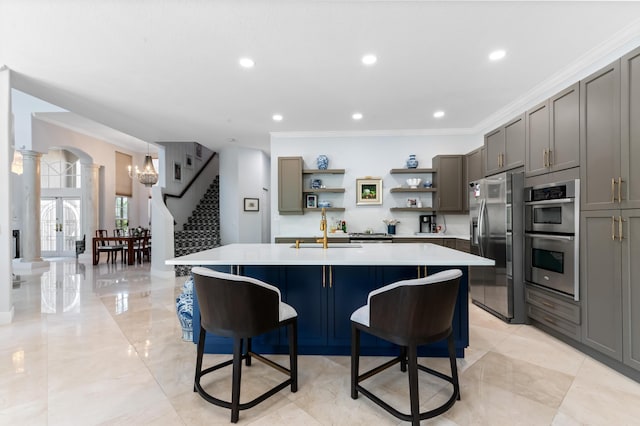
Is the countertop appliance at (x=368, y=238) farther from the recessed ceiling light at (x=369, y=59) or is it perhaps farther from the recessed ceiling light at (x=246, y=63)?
the recessed ceiling light at (x=246, y=63)

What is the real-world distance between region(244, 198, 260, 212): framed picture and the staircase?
1.03 metres

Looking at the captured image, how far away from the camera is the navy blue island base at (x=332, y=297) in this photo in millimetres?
2410

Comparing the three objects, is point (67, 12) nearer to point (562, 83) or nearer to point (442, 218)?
point (562, 83)

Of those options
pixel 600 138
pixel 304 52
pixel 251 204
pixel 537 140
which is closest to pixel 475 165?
pixel 537 140

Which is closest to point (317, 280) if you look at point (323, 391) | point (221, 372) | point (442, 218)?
point (323, 391)

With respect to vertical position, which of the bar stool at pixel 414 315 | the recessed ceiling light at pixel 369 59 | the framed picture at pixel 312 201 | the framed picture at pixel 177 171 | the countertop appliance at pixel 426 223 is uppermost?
the recessed ceiling light at pixel 369 59

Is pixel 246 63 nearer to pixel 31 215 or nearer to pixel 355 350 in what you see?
pixel 355 350

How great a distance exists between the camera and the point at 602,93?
92.2 inches

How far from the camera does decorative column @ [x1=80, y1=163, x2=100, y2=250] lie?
→ 866 cm

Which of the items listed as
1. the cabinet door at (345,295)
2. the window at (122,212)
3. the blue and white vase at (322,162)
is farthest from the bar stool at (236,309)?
the window at (122,212)

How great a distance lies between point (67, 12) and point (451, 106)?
4250 millimetres

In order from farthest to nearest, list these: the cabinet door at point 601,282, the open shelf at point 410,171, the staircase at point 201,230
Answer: the staircase at point 201,230 < the open shelf at point 410,171 < the cabinet door at point 601,282

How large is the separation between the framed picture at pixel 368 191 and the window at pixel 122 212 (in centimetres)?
843

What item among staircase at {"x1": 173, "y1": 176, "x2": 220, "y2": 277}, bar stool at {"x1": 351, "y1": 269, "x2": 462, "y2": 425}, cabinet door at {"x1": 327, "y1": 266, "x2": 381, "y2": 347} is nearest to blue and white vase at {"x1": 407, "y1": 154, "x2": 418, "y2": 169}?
cabinet door at {"x1": 327, "y1": 266, "x2": 381, "y2": 347}
